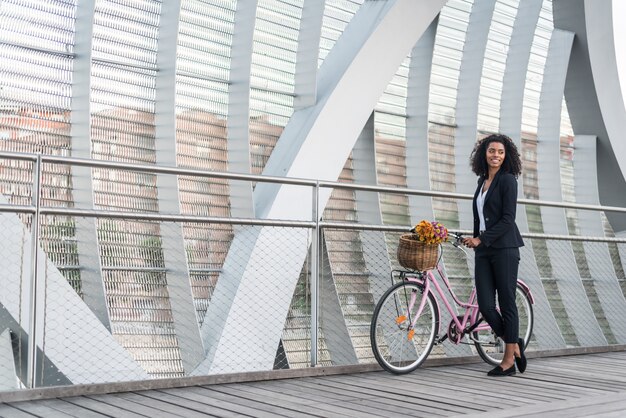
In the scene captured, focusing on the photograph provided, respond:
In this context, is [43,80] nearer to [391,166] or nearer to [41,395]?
[41,395]

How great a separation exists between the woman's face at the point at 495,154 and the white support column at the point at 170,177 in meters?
3.65

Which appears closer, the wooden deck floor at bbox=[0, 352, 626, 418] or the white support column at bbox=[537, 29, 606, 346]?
the wooden deck floor at bbox=[0, 352, 626, 418]

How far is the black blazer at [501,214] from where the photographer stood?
557cm

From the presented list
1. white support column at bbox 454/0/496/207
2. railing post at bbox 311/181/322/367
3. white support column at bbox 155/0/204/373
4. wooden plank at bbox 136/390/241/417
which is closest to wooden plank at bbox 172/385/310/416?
wooden plank at bbox 136/390/241/417

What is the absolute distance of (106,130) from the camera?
849 cm

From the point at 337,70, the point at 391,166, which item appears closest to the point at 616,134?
the point at 391,166

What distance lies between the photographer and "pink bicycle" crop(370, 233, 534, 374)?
548 centimetres

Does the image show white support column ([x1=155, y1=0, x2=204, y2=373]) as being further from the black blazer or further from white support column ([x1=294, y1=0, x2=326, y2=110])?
the black blazer

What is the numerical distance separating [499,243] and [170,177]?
4023mm

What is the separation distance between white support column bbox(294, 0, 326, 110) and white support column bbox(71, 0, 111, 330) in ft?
8.45

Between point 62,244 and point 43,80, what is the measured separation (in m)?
1.49

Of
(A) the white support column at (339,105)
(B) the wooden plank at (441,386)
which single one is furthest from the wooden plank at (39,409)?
(A) the white support column at (339,105)

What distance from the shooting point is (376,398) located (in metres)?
4.60

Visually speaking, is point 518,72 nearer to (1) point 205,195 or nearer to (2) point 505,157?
(1) point 205,195
